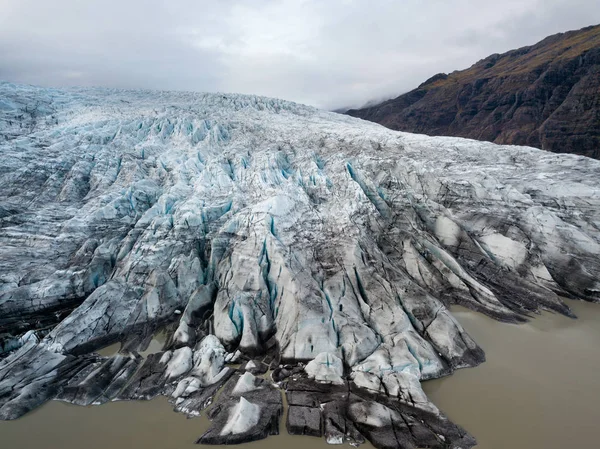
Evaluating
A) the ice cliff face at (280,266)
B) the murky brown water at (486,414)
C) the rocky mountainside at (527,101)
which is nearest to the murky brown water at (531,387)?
the murky brown water at (486,414)

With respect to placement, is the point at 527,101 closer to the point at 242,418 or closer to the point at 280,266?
the point at 280,266

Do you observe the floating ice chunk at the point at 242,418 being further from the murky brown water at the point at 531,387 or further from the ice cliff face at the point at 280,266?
the murky brown water at the point at 531,387

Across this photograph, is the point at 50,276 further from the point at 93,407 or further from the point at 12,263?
the point at 93,407

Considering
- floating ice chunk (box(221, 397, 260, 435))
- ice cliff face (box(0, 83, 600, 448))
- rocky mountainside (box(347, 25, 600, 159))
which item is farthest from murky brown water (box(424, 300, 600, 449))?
rocky mountainside (box(347, 25, 600, 159))

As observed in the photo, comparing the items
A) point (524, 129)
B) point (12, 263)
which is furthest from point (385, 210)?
point (524, 129)

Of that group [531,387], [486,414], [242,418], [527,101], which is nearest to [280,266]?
[242,418]

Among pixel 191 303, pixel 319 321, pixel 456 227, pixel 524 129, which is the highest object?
pixel 524 129
